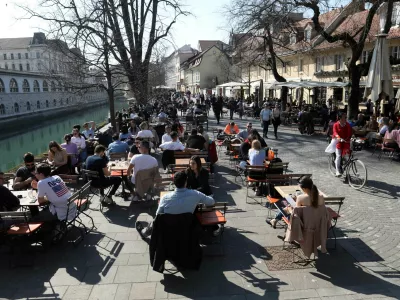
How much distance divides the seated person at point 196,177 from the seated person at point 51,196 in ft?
6.52

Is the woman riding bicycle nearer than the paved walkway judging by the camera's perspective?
No

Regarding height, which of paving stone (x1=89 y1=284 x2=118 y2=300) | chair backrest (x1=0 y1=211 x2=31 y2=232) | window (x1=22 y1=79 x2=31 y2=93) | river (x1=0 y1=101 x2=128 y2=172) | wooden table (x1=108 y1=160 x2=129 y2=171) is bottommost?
river (x1=0 y1=101 x2=128 y2=172)

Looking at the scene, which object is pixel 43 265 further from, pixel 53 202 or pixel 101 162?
pixel 101 162

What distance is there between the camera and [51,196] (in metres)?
5.41

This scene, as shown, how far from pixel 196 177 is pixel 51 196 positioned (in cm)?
235

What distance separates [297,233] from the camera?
4.67 meters

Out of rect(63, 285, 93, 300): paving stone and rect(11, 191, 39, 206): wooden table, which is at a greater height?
rect(11, 191, 39, 206): wooden table

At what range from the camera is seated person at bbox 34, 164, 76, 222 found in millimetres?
5391

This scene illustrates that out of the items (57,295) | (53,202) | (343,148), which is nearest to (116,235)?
(53,202)

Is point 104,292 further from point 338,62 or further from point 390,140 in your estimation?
point 338,62

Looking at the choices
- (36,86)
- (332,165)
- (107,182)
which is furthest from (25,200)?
(36,86)

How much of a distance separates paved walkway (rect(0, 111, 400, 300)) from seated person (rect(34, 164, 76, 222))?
537 mm

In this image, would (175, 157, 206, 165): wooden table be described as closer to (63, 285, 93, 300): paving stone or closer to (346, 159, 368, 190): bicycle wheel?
(346, 159, 368, 190): bicycle wheel

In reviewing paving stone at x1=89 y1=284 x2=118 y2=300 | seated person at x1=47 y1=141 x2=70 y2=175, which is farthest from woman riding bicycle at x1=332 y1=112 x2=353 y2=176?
seated person at x1=47 y1=141 x2=70 y2=175
